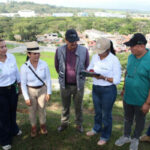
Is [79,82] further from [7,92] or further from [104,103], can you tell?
[7,92]

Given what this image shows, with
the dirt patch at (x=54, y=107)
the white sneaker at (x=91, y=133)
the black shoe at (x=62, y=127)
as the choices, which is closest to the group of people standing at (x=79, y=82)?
the white sneaker at (x=91, y=133)

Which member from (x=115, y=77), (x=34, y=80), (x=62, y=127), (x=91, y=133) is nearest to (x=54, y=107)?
(x=62, y=127)

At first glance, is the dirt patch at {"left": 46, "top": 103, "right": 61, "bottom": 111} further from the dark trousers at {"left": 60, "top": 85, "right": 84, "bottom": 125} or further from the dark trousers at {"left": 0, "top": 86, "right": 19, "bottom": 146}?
the dark trousers at {"left": 0, "top": 86, "right": 19, "bottom": 146}

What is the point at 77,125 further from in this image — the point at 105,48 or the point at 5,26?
the point at 5,26

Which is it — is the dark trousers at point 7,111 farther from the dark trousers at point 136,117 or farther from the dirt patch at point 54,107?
the dirt patch at point 54,107

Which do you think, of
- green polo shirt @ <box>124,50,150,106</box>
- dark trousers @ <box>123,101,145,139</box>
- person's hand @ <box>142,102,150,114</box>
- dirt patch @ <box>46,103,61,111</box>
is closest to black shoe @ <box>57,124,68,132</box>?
dark trousers @ <box>123,101,145,139</box>

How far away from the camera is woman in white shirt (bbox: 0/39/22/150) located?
2617mm

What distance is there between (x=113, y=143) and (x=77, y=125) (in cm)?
72

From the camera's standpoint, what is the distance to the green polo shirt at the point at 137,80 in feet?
7.83

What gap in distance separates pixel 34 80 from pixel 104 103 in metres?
1.10

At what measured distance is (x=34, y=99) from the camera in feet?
9.41

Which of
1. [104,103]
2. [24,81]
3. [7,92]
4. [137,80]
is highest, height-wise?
[137,80]

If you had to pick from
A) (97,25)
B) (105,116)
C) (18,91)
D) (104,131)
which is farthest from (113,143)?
(97,25)

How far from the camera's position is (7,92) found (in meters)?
2.69
